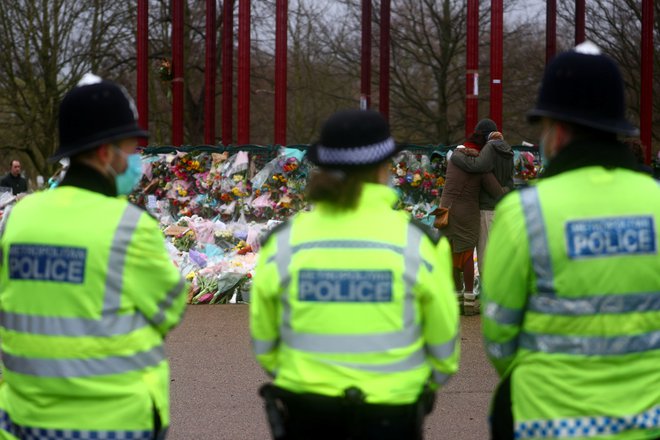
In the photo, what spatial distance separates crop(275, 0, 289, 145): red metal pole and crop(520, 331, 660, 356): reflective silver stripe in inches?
455

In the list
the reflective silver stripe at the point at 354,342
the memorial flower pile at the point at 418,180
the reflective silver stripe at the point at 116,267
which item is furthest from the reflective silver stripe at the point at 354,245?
the memorial flower pile at the point at 418,180

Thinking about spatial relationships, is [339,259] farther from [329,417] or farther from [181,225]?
[181,225]

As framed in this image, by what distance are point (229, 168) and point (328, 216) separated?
1008 cm

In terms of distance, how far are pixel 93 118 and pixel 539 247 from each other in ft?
4.89

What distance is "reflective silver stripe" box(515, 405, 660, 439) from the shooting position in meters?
2.96

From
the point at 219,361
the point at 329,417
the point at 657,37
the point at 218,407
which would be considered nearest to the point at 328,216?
the point at 329,417

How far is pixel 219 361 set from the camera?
26.0ft

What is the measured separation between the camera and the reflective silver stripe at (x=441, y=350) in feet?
10.4

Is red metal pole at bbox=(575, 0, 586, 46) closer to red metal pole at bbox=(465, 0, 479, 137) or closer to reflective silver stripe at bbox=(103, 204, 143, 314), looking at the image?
red metal pole at bbox=(465, 0, 479, 137)

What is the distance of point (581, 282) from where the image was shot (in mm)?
2998

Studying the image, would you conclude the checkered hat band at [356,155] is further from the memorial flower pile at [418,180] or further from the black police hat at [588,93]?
the memorial flower pile at [418,180]

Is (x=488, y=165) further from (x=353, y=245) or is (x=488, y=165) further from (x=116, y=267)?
(x=116, y=267)

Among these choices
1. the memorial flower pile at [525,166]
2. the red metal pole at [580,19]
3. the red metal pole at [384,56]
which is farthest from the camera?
the red metal pole at [384,56]

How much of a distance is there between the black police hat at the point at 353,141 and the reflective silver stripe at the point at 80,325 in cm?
79
